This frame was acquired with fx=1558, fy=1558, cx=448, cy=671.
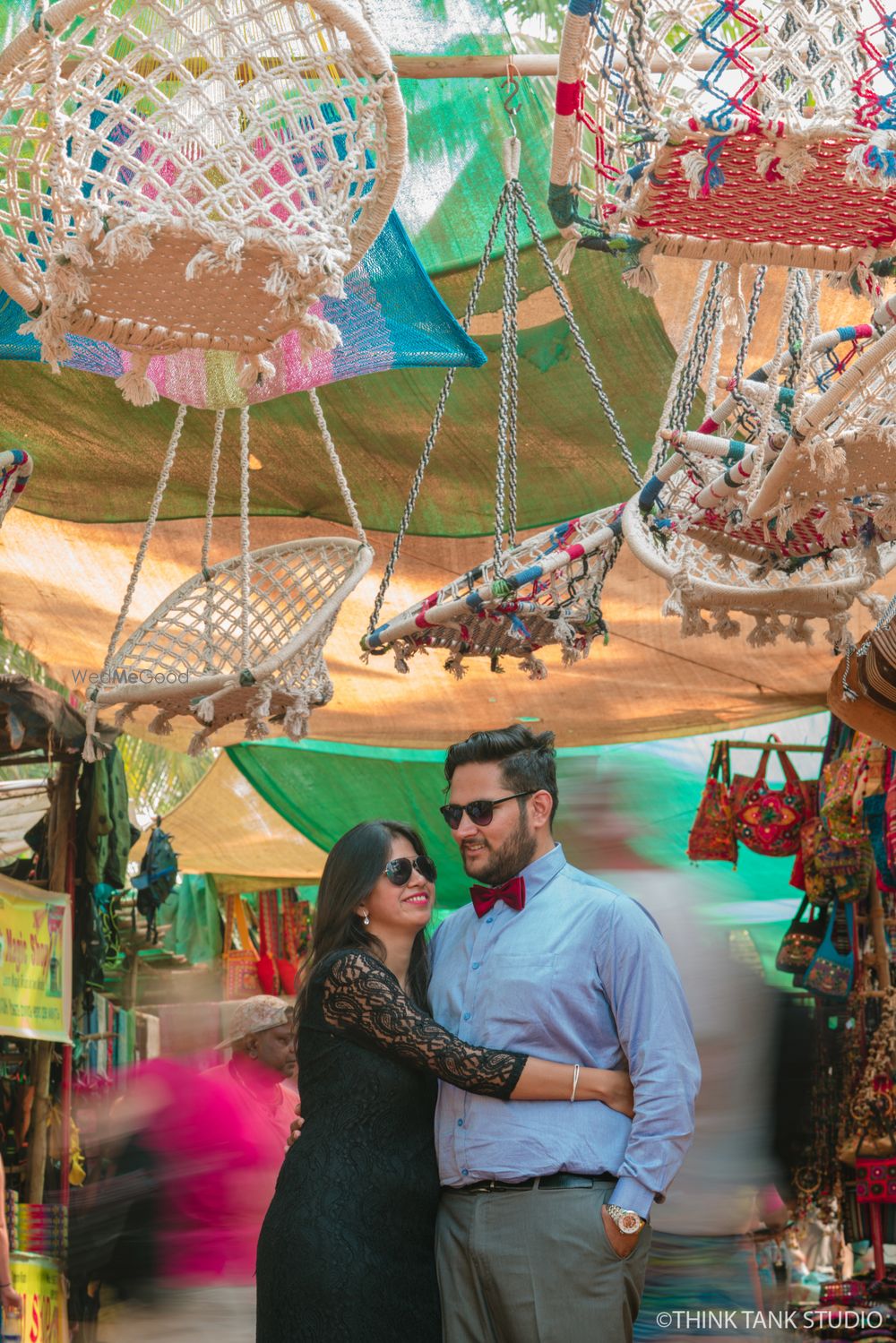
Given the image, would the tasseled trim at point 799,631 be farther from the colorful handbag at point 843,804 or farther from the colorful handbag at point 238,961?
the colorful handbag at point 238,961

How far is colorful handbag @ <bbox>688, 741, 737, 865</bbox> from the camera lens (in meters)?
5.57

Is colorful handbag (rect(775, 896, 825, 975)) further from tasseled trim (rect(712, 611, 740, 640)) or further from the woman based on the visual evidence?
the woman

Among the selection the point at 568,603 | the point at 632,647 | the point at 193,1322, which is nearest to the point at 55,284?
the point at 568,603

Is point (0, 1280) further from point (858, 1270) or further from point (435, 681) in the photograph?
point (858, 1270)

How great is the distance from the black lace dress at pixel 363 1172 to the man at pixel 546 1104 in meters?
0.05

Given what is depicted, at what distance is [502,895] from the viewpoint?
237 centimetres

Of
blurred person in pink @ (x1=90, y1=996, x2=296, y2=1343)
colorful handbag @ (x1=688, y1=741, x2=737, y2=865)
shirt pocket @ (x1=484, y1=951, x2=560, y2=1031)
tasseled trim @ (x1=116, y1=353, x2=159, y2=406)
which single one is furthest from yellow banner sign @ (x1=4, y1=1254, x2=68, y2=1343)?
tasseled trim @ (x1=116, y1=353, x2=159, y2=406)

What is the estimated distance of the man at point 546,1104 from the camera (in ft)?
7.00

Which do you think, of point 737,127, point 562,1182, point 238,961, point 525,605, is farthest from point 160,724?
point 238,961

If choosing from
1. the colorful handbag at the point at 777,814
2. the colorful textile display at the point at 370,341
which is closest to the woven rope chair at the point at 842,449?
the colorful textile display at the point at 370,341

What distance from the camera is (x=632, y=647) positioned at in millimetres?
5445

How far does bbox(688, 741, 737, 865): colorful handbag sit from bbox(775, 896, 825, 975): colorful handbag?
350 mm

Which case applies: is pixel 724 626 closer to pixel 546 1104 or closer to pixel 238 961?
pixel 546 1104

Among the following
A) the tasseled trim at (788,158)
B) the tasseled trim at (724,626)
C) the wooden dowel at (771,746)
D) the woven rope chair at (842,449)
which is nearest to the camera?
the tasseled trim at (788,158)
